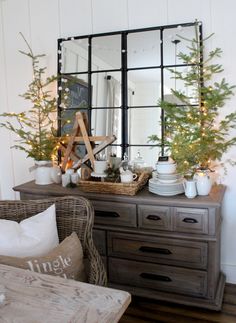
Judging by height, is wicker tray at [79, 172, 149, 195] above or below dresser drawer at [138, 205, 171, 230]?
above

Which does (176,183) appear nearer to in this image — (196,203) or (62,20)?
(196,203)

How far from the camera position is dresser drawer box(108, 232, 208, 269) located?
209 cm

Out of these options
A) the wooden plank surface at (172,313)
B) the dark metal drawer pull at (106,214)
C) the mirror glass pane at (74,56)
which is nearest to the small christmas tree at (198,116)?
the dark metal drawer pull at (106,214)

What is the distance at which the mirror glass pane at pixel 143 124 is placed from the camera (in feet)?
8.28

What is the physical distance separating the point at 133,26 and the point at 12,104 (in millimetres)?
1415

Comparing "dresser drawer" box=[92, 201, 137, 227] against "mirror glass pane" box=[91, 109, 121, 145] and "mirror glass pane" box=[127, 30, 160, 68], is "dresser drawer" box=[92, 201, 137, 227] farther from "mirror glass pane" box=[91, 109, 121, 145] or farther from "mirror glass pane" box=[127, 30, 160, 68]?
"mirror glass pane" box=[127, 30, 160, 68]

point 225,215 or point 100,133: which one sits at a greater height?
point 100,133

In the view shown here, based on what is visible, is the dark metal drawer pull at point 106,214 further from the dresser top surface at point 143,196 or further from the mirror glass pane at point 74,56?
the mirror glass pane at point 74,56

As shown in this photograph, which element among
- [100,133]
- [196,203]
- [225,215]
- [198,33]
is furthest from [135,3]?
[225,215]

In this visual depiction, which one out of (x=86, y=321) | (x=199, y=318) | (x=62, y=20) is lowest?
(x=199, y=318)

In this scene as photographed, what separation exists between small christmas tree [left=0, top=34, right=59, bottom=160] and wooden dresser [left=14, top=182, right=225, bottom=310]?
46 cm

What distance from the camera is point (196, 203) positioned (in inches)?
79.2

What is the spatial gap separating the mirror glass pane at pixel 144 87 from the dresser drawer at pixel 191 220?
0.94m

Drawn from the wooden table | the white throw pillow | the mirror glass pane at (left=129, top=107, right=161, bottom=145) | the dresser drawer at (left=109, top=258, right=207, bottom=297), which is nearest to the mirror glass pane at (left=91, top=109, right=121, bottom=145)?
the mirror glass pane at (left=129, top=107, right=161, bottom=145)
